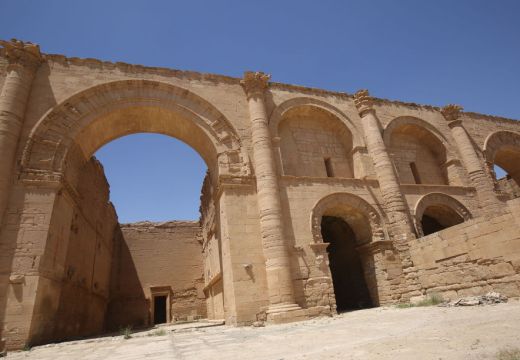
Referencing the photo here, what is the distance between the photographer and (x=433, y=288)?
9.58 m

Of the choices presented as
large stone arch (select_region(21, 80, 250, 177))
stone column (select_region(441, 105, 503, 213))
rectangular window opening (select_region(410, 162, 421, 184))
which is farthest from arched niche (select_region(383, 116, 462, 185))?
large stone arch (select_region(21, 80, 250, 177))

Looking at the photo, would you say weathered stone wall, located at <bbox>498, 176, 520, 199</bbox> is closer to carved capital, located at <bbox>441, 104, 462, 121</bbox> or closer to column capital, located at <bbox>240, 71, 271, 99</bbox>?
carved capital, located at <bbox>441, 104, 462, 121</bbox>

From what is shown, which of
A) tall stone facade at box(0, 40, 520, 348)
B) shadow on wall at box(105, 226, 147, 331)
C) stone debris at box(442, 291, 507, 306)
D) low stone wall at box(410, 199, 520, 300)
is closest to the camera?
stone debris at box(442, 291, 507, 306)

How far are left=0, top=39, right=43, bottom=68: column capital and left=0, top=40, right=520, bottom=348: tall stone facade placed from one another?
38 mm

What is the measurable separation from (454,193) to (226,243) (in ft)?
32.8

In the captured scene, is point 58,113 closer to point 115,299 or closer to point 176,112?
point 176,112

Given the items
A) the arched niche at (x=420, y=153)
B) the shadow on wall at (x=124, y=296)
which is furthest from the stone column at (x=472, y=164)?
the shadow on wall at (x=124, y=296)

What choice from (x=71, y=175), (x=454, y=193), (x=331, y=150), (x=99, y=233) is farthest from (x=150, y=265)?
(x=454, y=193)

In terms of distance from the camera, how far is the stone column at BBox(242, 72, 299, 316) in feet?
29.2

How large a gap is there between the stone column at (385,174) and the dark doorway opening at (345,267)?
235 centimetres

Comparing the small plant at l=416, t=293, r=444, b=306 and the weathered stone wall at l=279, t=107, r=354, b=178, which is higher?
the weathered stone wall at l=279, t=107, r=354, b=178

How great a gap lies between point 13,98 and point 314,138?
404 inches

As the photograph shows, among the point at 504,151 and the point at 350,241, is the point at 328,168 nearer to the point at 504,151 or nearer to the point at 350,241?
the point at 350,241

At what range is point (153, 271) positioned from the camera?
1831cm
